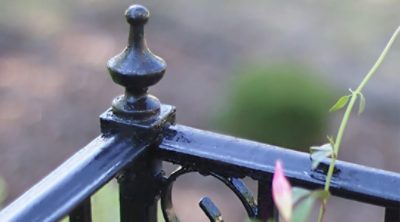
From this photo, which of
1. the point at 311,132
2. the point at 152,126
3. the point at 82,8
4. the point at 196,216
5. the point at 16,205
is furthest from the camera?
the point at 82,8

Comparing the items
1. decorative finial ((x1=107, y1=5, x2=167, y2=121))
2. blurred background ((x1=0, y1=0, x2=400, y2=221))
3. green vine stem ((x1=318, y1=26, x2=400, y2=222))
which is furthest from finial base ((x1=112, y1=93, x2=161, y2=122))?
blurred background ((x1=0, y1=0, x2=400, y2=221))

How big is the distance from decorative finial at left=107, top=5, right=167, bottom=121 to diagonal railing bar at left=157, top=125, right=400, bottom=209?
0.17 ft

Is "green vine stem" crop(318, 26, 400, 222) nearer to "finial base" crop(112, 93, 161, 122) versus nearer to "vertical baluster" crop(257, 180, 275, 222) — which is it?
"vertical baluster" crop(257, 180, 275, 222)

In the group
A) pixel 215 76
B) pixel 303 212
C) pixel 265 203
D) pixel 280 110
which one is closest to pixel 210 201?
pixel 265 203

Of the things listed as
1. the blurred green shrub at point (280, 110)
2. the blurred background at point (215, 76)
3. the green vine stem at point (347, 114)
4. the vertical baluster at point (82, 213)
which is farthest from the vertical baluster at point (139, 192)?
the blurred green shrub at point (280, 110)

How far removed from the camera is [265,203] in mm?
1002

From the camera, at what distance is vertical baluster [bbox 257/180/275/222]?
99 centimetres

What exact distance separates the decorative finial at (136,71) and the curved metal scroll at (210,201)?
9cm

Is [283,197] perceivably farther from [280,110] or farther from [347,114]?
[280,110]

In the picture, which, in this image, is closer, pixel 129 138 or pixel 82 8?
pixel 129 138

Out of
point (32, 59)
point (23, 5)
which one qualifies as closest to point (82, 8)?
point (23, 5)

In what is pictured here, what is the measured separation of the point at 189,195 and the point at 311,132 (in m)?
0.74

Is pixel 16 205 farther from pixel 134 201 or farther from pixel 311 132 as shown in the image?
pixel 311 132

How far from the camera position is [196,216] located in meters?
3.98
